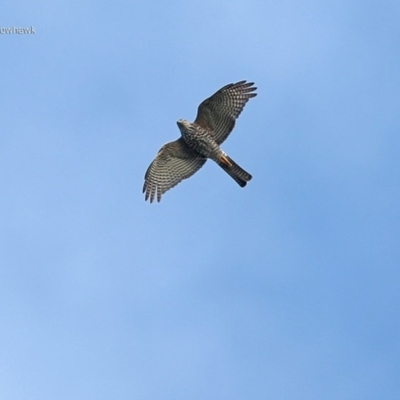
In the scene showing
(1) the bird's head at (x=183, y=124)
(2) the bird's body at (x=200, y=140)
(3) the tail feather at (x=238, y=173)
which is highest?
(1) the bird's head at (x=183, y=124)

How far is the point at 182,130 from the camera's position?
158ft

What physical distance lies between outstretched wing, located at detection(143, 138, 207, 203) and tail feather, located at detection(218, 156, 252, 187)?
913mm

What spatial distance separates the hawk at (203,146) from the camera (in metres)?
48.1

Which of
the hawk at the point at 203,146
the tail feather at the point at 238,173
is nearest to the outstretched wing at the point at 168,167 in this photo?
the hawk at the point at 203,146

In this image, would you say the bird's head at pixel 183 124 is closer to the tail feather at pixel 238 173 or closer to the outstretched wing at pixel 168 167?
the outstretched wing at pixel 168 167

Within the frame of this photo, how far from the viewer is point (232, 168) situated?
158ft

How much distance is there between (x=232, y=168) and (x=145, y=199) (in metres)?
2.65

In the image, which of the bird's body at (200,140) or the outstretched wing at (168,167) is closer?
the bird's body at (200,140)

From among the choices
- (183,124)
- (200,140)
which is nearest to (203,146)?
(200,140)

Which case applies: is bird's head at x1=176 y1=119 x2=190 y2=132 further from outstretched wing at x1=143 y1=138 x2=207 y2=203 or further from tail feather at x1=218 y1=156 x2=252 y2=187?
tail feather at x1=218 y1=156 x2=252 y2=187

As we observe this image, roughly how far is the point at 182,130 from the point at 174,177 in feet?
4.54

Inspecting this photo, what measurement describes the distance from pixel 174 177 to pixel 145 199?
1.08m

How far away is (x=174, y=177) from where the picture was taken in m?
48.5

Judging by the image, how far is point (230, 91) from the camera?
48125mm
